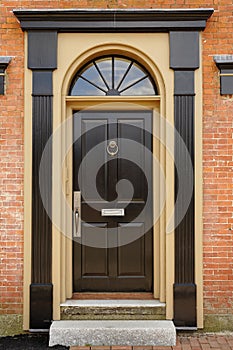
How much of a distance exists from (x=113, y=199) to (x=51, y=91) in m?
1.59

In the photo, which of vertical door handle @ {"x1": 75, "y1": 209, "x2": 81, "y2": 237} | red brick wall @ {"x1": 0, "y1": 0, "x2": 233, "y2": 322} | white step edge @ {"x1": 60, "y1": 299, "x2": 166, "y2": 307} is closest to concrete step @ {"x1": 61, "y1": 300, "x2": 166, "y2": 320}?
white step edge @ {"x1": 60, "y1": 299, "x2": 166, "y2": 307}

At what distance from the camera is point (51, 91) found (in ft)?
16.5

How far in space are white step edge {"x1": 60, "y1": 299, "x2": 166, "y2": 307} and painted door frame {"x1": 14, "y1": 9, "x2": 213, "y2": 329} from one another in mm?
244

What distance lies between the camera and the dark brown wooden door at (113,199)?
529cm

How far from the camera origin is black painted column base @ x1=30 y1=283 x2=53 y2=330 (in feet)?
16.2

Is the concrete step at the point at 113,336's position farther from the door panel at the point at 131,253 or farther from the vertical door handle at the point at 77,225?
the vertical door handle at the point at 77,225

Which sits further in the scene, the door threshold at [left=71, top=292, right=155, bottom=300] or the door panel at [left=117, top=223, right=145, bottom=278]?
the door panel at [left=117, top=223, right=145, bottom=278]

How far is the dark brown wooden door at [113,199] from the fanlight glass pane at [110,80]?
27cm

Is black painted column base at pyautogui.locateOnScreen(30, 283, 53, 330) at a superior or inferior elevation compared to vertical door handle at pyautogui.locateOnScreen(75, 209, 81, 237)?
inferior

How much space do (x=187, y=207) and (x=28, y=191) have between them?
1.99m

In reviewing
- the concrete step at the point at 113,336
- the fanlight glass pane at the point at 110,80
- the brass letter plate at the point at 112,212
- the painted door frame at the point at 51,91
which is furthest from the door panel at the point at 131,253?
the fanlight glass pane at the point at 110,80

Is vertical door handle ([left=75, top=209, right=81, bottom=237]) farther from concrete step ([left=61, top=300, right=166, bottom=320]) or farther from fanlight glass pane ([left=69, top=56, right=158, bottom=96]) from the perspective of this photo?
fanlight glass pane ([left=69, top=56, right=158, bottom=96])

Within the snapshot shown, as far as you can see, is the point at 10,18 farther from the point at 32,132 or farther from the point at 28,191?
the point at 28,191

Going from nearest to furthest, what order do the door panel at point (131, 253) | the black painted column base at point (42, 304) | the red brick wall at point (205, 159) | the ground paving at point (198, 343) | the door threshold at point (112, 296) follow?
the ground paving at point (198, 343) < the black painted column base at point (42, 304) < the red brick wall at point (205, 159) < the door threshold at point (112, 296) < the door panel at point (131, 253)
